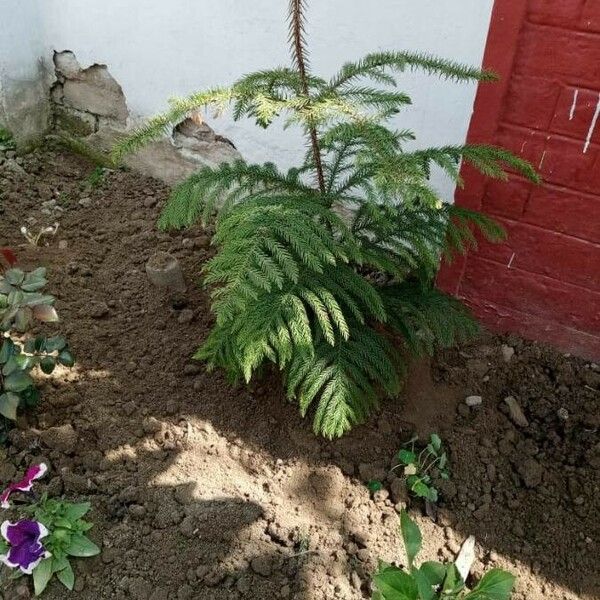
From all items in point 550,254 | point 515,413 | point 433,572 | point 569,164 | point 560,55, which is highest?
point 560,55

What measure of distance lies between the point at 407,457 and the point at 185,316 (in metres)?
1.12

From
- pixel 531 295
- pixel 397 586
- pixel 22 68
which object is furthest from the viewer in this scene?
pixel 22 68

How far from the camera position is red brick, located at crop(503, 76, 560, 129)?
231 cm

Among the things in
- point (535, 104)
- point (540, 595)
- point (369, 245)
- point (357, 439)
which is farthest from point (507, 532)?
point (535, 104)

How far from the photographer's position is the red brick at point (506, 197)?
2555 mm

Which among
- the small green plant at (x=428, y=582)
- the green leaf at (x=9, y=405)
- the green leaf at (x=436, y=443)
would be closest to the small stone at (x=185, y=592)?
the small green plant at (x=428, y=582)

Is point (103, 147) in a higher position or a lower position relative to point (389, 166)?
lower

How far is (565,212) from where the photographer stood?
252cm

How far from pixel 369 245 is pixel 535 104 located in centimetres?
80

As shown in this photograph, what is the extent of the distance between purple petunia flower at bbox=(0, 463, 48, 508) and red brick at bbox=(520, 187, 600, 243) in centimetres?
203

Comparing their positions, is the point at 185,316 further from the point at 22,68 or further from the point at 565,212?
the point at 22,68

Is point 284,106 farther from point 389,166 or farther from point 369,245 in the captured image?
point 369,245

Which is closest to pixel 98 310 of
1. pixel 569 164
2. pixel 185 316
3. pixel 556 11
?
pixel 185 316

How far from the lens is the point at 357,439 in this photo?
246 centimetres
